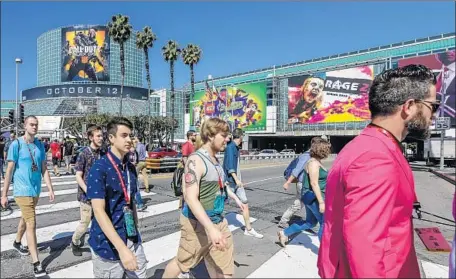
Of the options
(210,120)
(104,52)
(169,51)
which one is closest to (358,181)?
(210,120)

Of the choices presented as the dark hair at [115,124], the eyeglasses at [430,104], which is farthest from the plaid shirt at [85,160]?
the eyeglasses at [430,104]

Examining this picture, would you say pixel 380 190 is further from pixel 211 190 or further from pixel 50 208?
pixel 50 208

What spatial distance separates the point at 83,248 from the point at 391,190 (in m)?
4.74

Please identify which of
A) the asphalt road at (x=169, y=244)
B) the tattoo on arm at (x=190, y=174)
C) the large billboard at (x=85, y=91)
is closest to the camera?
the tattoo on arm at (x=190, y=174)

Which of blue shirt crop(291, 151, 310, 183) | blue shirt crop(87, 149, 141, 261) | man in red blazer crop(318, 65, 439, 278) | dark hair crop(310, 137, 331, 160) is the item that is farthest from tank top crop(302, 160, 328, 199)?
man in red blazer crop(318, 65, 439, 278)

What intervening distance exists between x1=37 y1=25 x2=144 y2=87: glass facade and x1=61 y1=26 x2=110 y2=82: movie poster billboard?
16.7 meters

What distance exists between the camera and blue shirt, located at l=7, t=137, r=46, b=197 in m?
4.12

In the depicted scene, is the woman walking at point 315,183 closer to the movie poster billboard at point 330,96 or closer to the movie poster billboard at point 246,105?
the movie poster billboard at point 330,96

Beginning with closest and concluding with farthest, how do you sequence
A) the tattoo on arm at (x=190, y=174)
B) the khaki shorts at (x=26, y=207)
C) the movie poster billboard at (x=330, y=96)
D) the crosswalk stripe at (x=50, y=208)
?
the tattoo on arm at (x=190, y=174) < the khaki shorts at (x=26, y=207) < the crosswalk stripe at (x=50, y=208) < the movie poster billboard at (x=330, y=96)

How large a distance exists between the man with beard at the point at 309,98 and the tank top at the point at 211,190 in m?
55.6

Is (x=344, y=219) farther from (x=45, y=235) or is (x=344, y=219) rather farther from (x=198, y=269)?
(x=45, y=235)

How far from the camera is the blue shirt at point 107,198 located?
2.51m

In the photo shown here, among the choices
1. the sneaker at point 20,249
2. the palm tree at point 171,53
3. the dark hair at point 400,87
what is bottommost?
the sneaker at point 20,249

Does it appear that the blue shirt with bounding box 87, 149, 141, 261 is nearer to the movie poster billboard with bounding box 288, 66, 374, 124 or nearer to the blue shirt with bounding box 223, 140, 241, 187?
the blue shirt with bounding box 223, 140, 241, 187
